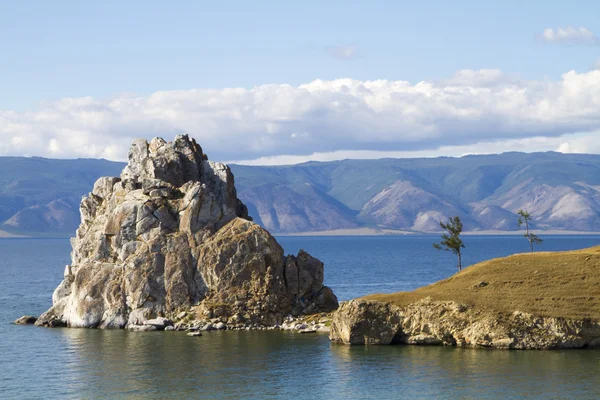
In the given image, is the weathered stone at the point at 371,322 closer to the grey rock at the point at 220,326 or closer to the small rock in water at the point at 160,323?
the grey rock at the point at 220,326

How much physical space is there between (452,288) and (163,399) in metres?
41.2

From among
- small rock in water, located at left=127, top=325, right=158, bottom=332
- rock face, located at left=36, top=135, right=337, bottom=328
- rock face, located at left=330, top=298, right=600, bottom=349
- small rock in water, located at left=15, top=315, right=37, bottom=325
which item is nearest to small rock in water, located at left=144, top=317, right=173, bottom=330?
small rock in water, located at left=127, top=325, right=158, bottom=332

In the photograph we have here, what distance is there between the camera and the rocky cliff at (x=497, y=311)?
95750mm

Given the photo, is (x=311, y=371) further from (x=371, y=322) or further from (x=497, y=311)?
(x=497, y=311)

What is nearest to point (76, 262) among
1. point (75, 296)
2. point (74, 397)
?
point (75, 296)

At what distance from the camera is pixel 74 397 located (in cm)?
7906

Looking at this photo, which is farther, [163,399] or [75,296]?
[75,296]

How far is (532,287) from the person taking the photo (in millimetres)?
101438

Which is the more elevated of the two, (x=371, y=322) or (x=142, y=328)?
(x=371, y=322)

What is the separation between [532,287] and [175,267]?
4731cm

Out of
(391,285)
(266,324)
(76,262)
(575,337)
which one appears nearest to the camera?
(575,337)

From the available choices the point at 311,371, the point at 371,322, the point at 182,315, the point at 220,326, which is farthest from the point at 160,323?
the point at 311,371

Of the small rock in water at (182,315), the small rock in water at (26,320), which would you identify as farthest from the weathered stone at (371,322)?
the small rock in water at (26,320)

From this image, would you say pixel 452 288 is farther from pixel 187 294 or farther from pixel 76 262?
pixel 76 262
